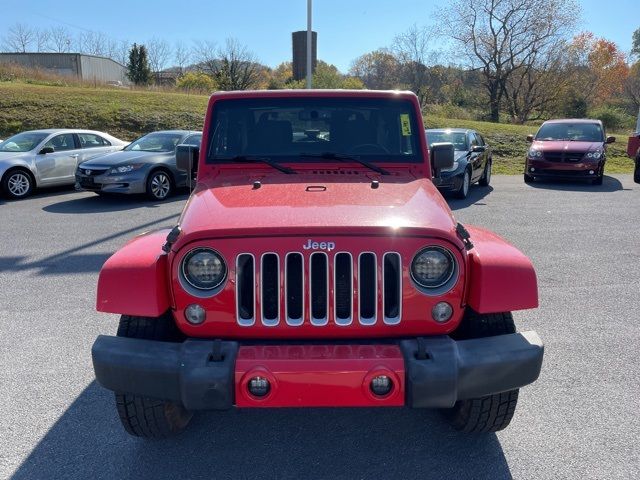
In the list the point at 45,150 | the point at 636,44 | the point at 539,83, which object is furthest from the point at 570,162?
the point at 636,44

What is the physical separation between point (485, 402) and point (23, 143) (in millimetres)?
12527

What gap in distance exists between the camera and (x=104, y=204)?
451 inches

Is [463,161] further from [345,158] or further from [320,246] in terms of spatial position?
[320,246]

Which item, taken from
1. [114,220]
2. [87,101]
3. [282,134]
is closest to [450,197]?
[114,220]

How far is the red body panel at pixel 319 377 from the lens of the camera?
8.56 feet

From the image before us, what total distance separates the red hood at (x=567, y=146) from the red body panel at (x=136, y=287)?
45.2ft

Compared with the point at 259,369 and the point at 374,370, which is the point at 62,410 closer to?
the point at 259,369

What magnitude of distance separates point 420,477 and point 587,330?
2.64m

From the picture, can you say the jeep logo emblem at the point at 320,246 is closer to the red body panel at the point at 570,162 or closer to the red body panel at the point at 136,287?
the red body panel at the point at 136,287

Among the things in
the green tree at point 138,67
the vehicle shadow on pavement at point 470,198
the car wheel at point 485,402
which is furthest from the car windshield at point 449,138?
the green tree at point 138,67

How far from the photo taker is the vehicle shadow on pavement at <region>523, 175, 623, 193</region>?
14336mm

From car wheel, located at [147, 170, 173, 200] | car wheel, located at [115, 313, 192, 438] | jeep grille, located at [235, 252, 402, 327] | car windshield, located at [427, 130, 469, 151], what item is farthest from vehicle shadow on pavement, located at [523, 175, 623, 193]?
car wheel, located at [115, 313, 192, 438]

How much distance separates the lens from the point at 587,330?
4.91 m

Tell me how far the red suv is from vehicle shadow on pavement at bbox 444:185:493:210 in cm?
150
